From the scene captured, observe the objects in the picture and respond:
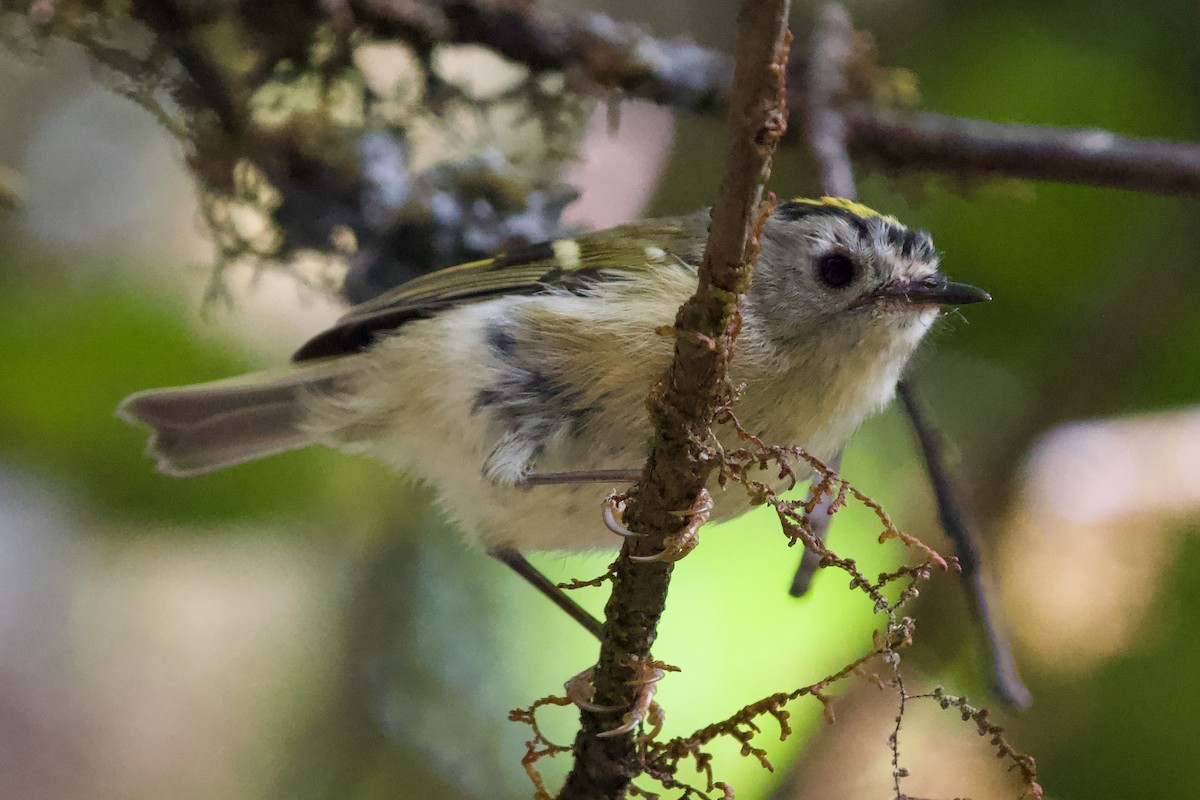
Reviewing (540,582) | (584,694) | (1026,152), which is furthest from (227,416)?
(1026,152)

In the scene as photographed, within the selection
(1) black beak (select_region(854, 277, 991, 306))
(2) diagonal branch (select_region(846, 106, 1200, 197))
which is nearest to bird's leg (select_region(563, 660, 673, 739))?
(1) black beak (select_region(854, 277, 991, 306))

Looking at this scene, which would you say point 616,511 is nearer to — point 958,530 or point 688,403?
point 688,403

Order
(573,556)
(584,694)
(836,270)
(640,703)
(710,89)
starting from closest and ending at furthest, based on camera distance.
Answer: (640,703), (584,694), (836,270), (573,556), (710,89)

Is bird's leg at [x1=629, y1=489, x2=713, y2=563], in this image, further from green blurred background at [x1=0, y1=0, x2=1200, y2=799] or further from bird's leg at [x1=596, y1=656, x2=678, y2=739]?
green blurred background at [x1=0, y1=0, x2=1200, y2=799]

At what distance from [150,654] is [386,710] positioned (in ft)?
1.61

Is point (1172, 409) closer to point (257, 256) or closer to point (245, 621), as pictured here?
point (257, 256)

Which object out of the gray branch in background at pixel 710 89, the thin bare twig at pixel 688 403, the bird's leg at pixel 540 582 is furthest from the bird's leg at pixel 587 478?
the gray branch in background at pixel 710 89

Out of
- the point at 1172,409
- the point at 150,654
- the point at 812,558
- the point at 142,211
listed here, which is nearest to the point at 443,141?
the point at 142,211

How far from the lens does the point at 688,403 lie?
2.62 feet

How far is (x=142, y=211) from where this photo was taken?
7.17 ft

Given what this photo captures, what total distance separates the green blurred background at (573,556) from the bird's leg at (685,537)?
0.81 m

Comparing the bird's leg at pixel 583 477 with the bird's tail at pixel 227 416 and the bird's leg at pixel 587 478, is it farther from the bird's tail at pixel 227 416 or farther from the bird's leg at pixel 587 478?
the bird's tail at pixel 227 416

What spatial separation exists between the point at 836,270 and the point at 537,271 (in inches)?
16.2

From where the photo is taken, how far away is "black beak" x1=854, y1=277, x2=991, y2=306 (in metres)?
1.22
